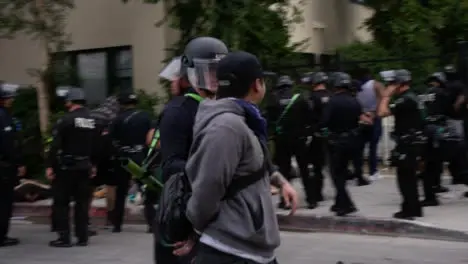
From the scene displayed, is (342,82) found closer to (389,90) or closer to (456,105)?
(389,90)

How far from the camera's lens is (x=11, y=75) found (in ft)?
60.1

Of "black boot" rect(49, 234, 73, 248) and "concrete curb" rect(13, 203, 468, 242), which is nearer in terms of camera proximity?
"concrete curb" rect(13, 203, 468, 242)

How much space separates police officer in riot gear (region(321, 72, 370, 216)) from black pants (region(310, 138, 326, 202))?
1.86 feet

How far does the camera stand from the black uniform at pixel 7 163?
9922 millimetres

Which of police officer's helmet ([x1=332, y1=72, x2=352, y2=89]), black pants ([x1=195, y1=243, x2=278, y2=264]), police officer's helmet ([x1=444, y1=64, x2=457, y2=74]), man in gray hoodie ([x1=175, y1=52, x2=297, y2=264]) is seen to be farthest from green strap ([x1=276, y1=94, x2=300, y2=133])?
black pants ([x1=195, y1=243, x2=278, y2=264])

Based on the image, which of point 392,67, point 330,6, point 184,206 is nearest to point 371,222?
point 392,67

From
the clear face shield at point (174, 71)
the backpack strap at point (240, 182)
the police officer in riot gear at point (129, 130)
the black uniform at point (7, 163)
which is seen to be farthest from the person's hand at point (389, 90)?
the backpack strap at point (240, 182)

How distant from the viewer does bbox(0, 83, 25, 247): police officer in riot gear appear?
9.93m

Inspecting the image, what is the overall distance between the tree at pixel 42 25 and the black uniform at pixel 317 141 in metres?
5.51

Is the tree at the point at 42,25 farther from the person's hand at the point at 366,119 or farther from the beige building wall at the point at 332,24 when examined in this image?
the beige building wall at the point at 332,24

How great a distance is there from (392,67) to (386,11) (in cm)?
587

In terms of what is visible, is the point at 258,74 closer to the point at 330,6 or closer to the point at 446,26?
the point at 446,26

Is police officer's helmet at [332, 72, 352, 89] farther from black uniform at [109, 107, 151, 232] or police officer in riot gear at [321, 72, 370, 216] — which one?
black uniform at [109, 107, 151, 232]

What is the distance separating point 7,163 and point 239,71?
6.96m
